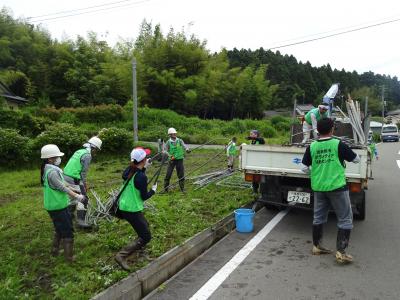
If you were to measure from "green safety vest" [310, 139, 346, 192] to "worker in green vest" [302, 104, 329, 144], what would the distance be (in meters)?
3.03

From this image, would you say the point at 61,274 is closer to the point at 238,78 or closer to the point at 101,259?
the point at 101,259

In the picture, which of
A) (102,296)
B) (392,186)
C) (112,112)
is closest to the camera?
(102,296)

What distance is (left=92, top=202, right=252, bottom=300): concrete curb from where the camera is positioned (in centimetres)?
369

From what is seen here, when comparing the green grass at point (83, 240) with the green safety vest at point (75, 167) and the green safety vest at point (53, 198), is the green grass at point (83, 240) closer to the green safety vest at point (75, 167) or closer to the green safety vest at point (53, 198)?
the green safety vest at point (53, 198)

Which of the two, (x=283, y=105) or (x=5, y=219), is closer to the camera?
(x=5, y=219)

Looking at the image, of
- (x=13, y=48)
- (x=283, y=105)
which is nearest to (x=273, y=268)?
(x=13, y=48)

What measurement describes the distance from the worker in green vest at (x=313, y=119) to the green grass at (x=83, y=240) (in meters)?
1.86

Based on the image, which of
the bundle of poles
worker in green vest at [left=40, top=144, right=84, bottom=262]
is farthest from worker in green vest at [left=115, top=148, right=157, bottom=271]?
the bundle of poles

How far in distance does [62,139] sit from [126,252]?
1056 cm

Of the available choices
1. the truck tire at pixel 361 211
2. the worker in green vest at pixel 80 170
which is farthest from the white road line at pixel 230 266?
the worker in green vest at pixel 80 170

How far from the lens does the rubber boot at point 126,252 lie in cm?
411

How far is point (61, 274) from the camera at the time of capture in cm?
407

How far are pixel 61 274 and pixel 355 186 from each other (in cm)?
418

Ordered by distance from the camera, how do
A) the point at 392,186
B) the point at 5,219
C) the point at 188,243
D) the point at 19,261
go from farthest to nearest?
the point at 392,186 < the point at 5,219 < the point at 188,243 < the point at 19,261
